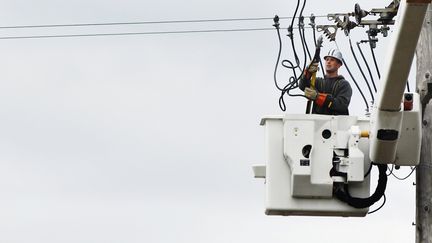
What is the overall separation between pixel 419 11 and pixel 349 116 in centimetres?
217

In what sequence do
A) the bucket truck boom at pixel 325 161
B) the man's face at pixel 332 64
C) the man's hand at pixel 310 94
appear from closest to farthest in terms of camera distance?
the bucket truck boom at pixel 325 161, the man's hand at pixel 310 94, the man's face at pixel 332 64

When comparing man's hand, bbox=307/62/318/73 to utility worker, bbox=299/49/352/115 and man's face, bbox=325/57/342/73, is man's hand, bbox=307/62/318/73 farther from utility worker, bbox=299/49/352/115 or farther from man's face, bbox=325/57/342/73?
man's face, bbox=325/57/342/73

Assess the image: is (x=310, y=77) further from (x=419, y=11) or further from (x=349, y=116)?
(x=419, y=11)

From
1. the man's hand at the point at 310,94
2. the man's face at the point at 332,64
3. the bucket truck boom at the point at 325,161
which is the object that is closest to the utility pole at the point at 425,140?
the bucket truck boom at the point at 325,161

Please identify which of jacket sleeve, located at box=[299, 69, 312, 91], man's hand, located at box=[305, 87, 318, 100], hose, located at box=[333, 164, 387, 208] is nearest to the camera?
hose, located at box=[333, 164, 387, 208]

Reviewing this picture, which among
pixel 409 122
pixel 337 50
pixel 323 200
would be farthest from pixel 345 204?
pixel 337 50

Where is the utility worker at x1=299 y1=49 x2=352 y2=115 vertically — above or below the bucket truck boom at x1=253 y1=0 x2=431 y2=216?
above

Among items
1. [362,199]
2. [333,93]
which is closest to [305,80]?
[333,93]

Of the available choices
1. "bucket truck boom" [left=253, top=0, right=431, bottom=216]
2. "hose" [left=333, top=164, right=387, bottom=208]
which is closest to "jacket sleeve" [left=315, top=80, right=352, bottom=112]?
"bucket truck boom" [left=253, top=0, right=431, bottom=216]

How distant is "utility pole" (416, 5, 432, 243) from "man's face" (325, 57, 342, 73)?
57.6 inches

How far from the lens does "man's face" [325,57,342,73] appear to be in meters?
12.7

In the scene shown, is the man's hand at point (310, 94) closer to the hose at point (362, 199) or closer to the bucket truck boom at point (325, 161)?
the bucket truck boom at point (325, 161)

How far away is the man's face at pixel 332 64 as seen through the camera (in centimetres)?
1273

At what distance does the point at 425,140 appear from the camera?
37.1 ft
